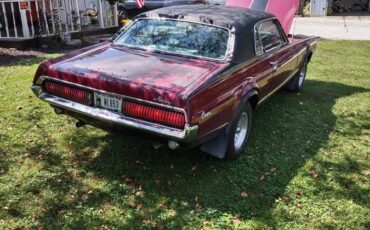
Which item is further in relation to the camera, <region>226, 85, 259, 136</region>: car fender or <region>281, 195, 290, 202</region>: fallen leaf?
<region>226, 85, 259, 136</region>: car fender

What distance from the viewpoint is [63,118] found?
5.47 m

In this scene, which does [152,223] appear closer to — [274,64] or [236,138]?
[236,138]

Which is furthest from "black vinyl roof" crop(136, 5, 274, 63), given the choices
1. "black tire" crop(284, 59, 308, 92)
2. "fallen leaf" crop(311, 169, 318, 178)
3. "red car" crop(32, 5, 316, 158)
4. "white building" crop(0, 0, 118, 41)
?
"white building" crop(0, 0, 118, 41)

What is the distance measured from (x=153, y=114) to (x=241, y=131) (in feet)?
4.90

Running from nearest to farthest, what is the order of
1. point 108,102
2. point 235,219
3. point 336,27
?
1. point 235,219
2. point 108,102
3. point 336,27

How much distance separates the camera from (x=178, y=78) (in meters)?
3.75

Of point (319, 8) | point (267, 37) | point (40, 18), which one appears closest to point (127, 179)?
point (267, 37)

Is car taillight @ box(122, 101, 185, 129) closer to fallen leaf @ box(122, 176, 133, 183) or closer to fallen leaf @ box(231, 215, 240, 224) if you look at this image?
fallen leaf @ box(122, 176, 133, 183)

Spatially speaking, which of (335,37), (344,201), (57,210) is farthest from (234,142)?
(335,37)

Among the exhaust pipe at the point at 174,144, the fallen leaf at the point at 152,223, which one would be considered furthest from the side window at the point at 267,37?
the fallen leaf at the point at 152,223

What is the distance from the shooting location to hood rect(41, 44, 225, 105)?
3.58m

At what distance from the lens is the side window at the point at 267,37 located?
500cm

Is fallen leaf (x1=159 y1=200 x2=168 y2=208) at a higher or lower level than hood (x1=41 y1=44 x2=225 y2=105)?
lower

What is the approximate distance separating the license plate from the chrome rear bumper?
0.14 feet
